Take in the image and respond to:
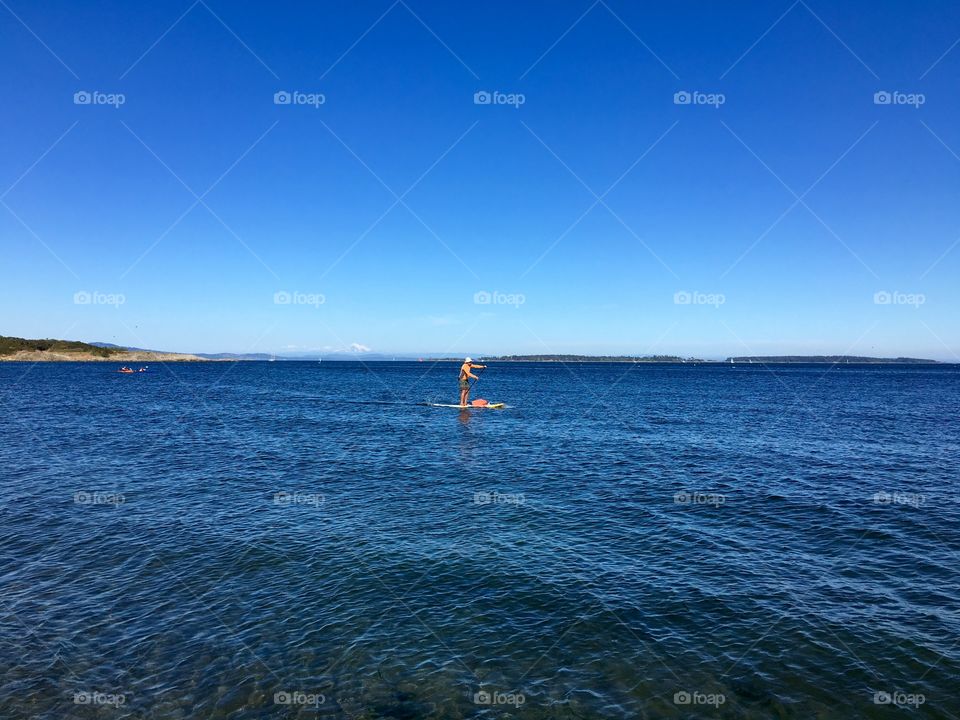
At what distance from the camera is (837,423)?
5588 cm

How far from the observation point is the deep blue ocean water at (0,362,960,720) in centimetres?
1177

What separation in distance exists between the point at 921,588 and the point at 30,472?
44950 mm

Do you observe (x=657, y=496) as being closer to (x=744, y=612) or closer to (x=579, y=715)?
(x=744, y=612)

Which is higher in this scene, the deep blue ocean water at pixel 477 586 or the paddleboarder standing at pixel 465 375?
the paddleboarder standing at pixel 465 375

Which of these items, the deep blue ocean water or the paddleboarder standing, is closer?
the deep blue ocean water

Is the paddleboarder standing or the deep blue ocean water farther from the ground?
the paddleboarder standing

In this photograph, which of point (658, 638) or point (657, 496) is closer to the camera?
point (658, 638)

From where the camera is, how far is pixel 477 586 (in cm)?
1669

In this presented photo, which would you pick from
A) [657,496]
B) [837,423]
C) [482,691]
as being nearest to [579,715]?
[482,691]

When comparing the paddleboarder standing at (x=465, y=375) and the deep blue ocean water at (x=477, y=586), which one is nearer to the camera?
the deep blue ocean water at (x=477, y=586)

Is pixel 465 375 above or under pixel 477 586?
above

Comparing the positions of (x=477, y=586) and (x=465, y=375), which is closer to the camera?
(x=477, y=586)

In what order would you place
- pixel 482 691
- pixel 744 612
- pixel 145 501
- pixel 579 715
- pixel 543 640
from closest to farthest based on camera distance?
pixel 579 715, pixel 482 691, pixel 543 640, pixel 744 612, pixel 145 501

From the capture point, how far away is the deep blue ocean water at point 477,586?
38.6 ft
